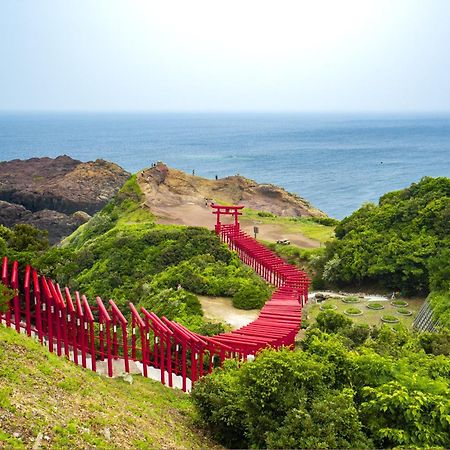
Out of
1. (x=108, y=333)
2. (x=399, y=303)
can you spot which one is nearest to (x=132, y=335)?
(x=108, y=333)

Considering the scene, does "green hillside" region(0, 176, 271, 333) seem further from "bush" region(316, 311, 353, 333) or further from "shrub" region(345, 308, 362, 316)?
"bush" region(316, 311, 353, 333)

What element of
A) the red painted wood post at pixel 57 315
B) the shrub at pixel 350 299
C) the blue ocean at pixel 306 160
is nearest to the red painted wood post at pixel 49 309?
the red painted wood post at pixel 57 315

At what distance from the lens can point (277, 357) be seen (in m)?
12.5

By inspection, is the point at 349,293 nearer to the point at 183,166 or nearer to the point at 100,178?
the point at 100,178

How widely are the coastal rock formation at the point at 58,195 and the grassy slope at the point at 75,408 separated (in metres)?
47.1

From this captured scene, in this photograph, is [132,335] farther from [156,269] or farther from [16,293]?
[156,269]

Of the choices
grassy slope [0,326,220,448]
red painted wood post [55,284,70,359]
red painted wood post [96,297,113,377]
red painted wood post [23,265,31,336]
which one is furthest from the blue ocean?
grassy slope [0,326,220,448]

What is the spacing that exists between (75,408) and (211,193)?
49.2m

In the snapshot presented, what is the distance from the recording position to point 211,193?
60.9 metres

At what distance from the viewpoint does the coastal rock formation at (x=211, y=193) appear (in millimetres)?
52938

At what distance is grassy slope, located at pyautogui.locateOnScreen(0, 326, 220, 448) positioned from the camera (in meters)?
10.9

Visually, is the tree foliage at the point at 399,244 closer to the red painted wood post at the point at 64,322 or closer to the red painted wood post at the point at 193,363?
the red painted wood post at the point at 193,363

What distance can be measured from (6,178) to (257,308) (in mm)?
62721

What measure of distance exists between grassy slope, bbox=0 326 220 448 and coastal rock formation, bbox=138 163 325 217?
3393 centimetres
